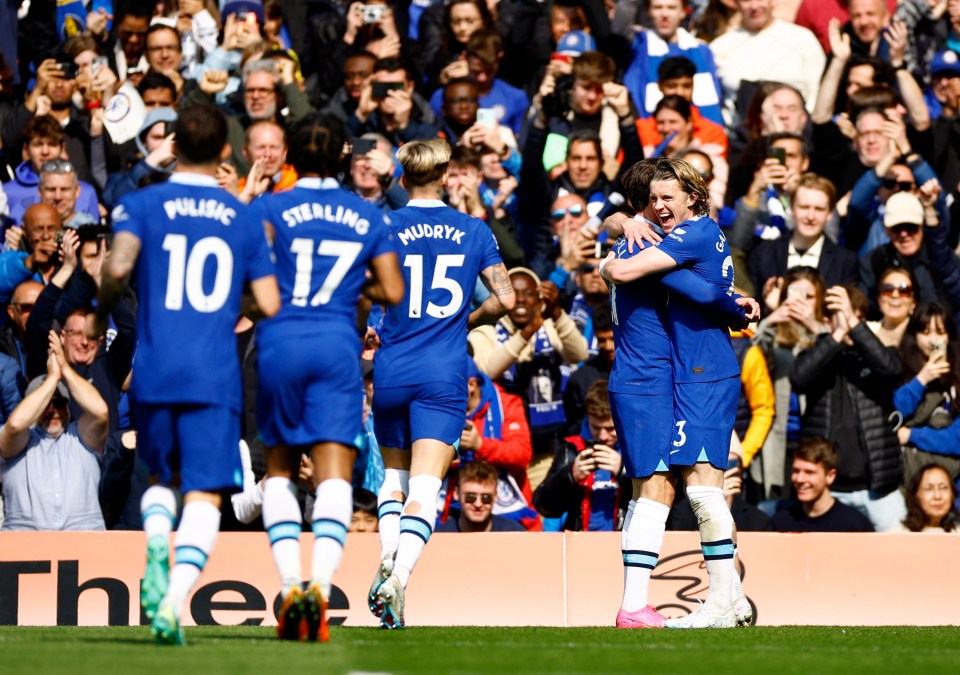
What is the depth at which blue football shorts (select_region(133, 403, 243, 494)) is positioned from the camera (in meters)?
7.87

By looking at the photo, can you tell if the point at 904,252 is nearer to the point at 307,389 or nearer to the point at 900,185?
the point at 900,185

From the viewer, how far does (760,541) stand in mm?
11992

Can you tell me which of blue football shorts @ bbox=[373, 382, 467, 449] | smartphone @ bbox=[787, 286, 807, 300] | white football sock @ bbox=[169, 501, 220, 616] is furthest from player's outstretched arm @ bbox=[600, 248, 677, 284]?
smartphone @ bbox=[787, 286, 807, 300]

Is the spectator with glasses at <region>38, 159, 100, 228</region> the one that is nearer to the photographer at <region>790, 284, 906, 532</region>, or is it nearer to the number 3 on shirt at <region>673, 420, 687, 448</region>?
the photographer at <region>790, 284, 906, 532</region>

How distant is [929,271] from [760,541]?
12.8 ft

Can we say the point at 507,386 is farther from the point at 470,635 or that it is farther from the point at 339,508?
the point at 339,508

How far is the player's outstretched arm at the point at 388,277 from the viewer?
853cm

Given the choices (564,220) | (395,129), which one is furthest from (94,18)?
(564,220)

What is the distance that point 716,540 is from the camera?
9805 mm

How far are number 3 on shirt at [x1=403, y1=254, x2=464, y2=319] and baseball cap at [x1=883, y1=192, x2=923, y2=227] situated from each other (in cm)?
598

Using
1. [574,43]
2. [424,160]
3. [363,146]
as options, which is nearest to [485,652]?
[424,160]

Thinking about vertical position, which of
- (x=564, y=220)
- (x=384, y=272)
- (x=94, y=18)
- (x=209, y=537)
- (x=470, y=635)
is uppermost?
(x=94, y=18)

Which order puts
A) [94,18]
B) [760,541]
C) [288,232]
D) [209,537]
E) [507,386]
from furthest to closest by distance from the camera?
1. [94,18]
2. [507,386]
3. [760,541]
4. [288,232]
5. [209,537]

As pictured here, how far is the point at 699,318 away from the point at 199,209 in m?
3.31
